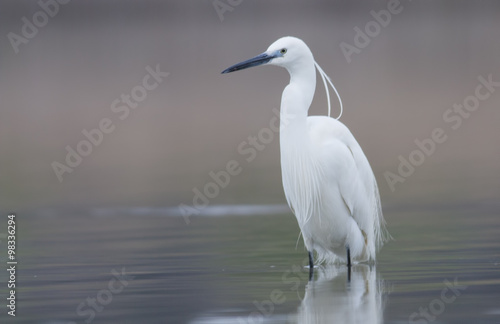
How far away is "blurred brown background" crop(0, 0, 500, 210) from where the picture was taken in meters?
13.4

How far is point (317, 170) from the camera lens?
7965 mm

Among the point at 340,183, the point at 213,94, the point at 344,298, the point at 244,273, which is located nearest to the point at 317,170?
the point at 340,183

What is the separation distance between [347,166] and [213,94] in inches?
654

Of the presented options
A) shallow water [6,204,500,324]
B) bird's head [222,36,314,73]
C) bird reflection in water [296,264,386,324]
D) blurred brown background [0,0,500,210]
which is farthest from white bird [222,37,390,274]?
blurred brown background [0,0,500,210]

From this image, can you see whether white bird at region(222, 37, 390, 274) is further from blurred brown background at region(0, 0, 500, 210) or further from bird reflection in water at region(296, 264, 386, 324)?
blurred brown background at region(0, 0, 500, 210)

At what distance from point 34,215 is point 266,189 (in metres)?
2.67

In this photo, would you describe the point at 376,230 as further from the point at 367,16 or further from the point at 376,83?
the point at 367,16

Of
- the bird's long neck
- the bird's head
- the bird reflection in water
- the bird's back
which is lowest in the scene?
the bird reflection in water

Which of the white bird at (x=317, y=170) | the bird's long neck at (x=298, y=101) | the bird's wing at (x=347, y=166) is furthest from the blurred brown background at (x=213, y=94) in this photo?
the bird's long neck at (x=298, y=101)

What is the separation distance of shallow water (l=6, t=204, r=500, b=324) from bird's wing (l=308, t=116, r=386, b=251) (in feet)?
1.24

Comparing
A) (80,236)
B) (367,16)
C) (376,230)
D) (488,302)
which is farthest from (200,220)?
(367,16)

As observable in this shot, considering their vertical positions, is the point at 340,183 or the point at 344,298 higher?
the point at 340,183

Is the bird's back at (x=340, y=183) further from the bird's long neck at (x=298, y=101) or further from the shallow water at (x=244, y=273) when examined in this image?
the shallow water at (x=244, y=273)

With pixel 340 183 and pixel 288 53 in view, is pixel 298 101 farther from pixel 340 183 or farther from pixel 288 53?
pixel 340 183
